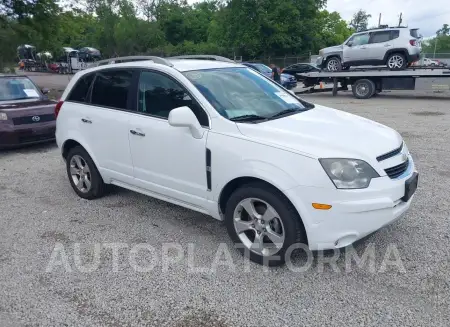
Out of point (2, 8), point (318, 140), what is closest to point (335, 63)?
point (2, 8)

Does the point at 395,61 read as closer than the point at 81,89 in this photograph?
No

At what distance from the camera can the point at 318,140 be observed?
3.14m

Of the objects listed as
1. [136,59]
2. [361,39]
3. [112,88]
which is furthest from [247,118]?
[361,39]

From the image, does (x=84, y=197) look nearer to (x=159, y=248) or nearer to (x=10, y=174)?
(x=159, y=248)

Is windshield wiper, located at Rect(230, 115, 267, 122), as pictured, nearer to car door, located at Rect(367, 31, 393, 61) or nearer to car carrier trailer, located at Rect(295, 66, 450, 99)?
car carrier trailer, located at Rect(295, 66, 450, 99)

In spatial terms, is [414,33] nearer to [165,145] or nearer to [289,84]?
[289,84]

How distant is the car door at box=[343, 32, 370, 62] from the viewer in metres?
16.4

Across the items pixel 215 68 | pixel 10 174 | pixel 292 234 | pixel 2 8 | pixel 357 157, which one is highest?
pixel 2 8

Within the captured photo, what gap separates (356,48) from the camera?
16.7m

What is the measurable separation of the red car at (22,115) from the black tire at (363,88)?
500 inches

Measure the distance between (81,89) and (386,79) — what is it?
14.1 meters

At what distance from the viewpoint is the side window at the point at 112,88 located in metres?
4.32

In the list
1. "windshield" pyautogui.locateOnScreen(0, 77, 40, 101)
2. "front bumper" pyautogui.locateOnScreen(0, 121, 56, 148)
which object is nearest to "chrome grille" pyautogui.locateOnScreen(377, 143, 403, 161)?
"front bumper" pyautogui.locateOnScreen(0, 121, 56, 148)

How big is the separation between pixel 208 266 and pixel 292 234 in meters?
0.82
